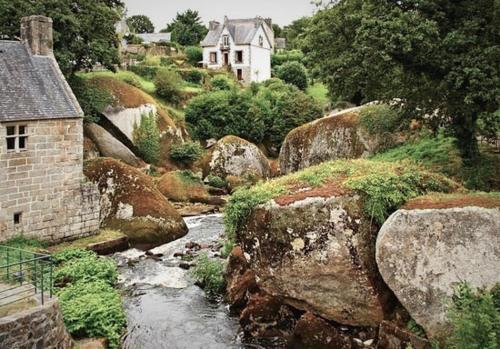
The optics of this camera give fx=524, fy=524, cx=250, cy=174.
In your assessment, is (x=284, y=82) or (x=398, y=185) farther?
(x=284, y=82)

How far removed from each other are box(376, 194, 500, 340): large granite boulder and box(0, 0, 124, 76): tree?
25.9 meters

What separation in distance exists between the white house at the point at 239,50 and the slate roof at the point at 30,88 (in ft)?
142

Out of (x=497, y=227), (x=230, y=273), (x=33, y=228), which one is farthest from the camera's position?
(x=33, y=228)

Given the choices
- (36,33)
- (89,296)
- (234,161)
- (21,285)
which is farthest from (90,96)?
(21,285)

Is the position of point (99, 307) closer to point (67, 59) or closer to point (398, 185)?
point (398, 185)

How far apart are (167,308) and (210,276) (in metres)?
2.30

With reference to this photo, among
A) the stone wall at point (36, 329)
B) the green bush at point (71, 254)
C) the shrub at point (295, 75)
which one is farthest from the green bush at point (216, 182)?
the shrub at point (295, 75)

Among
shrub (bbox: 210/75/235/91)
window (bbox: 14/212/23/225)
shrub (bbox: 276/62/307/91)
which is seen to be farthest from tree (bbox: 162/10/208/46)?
window (bbox: 14/212/23/225)

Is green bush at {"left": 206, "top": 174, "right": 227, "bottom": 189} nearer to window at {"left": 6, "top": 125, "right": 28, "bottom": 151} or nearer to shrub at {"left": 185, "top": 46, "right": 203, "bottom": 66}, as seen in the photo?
window at {"left": 6, "top": 125, "right": 28, "bottom": 151}

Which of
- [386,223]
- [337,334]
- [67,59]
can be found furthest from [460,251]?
[67,59]

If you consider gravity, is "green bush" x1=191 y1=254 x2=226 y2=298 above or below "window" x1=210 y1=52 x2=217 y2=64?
below

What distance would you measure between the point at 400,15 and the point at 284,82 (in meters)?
48.5

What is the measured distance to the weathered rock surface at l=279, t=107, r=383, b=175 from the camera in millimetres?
→ 26344

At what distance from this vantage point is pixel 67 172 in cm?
2466
